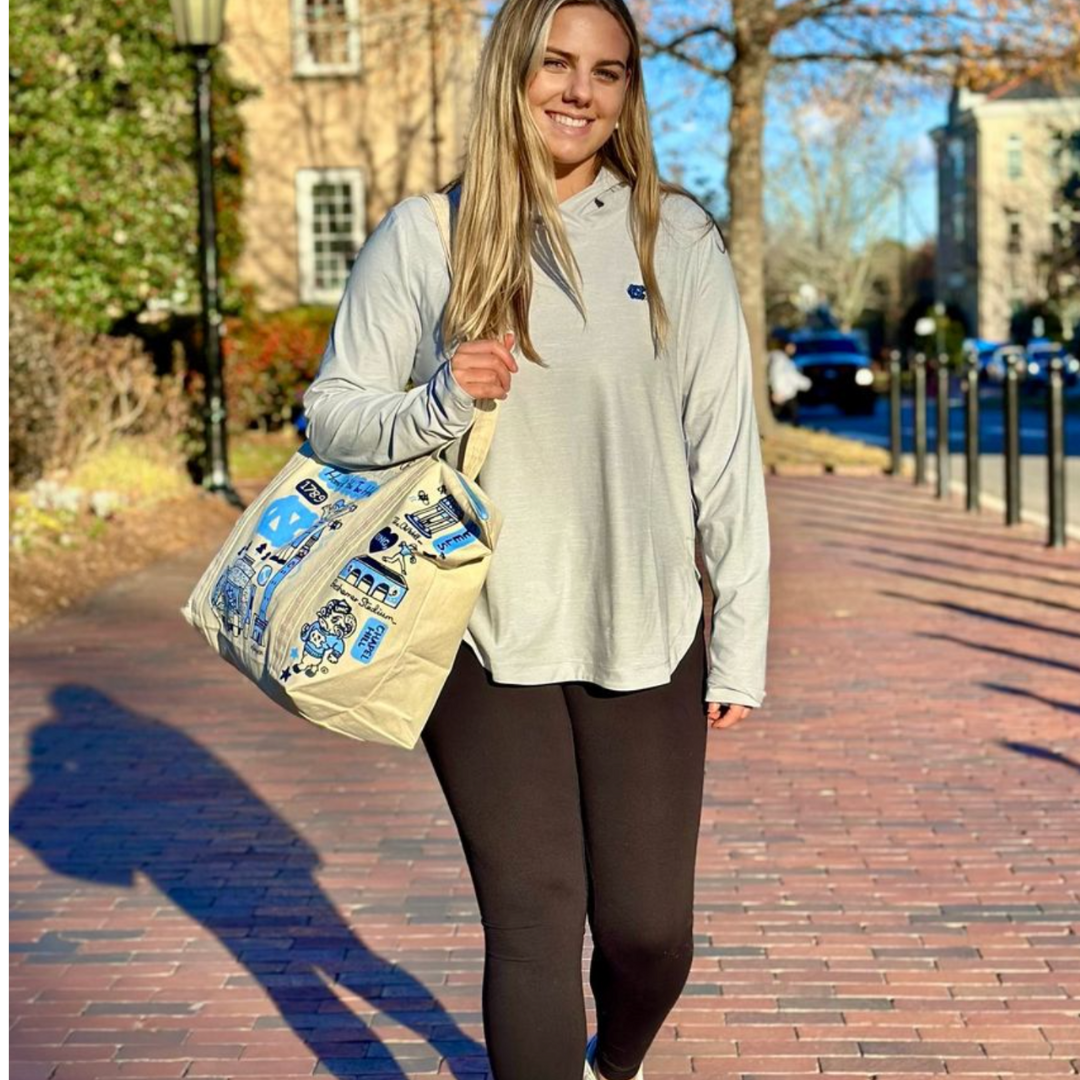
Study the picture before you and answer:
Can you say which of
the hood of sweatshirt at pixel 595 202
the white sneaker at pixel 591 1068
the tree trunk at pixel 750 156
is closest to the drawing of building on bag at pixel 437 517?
the hood of sweatshirt at pixel 595 202

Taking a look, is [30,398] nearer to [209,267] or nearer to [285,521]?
[209,267]

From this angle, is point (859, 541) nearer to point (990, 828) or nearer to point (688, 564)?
point (990, 828)

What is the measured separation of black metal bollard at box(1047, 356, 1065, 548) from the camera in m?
12.9

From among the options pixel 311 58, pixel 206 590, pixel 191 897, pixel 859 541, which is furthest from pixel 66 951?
pixel 311 58

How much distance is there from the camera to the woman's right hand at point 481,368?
9.14 feet

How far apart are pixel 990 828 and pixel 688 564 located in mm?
3222

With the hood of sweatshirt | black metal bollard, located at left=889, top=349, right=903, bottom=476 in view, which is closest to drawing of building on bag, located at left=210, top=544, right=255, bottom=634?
the hood of sweatshirt

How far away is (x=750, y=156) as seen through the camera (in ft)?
Result: 76.5

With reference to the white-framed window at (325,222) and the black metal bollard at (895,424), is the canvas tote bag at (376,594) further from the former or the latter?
the white-framed window at (325,222)

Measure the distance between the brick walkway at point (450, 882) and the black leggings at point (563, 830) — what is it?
1.07m

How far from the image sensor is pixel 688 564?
310 centimetres

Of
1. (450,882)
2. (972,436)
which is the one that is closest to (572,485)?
(450,882)

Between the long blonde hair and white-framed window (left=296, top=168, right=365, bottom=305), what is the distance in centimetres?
2729

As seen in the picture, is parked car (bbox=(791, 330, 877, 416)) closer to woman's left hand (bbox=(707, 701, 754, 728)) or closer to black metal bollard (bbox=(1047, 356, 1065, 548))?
black metal bollard (bbox=(1047, 356, 1065, 548))
